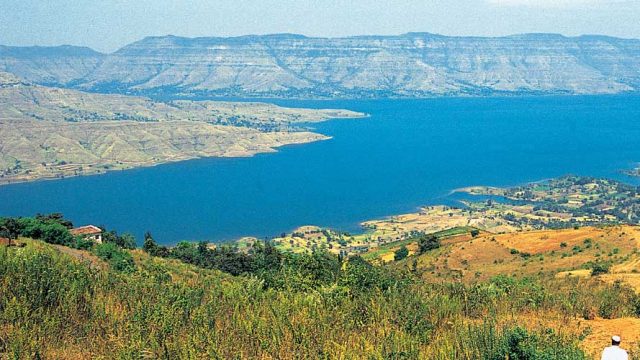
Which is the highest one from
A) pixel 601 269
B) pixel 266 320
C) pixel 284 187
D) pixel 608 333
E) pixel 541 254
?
pixel 266 320

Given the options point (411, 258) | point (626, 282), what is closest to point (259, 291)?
point (626, 282)

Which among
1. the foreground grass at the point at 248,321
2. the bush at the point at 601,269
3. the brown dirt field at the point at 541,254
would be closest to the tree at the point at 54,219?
the brown dirt field at the point at 541,254

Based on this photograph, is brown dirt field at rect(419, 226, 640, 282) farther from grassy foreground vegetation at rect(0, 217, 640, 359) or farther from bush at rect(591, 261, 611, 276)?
grassy foreground vegetation at rect(0, 217, 640, 359)

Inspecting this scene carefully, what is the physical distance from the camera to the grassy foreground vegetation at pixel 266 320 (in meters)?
9.95

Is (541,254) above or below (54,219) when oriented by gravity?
above

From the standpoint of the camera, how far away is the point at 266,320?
11.5 m

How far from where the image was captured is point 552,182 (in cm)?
14275

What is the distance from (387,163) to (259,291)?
542 feet

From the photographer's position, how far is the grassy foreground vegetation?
9.95m

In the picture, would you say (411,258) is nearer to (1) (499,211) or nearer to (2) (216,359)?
(2) (216,359)

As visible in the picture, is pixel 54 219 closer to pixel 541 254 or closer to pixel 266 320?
pixel 541 254

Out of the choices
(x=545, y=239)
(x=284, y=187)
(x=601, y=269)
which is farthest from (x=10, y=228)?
(x=284, y=187)

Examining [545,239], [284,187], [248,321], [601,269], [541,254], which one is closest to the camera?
[248,321]

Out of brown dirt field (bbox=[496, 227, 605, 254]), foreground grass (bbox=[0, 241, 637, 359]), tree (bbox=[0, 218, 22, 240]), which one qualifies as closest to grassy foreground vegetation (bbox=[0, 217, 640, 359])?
foreground grass (bbox=[0, 241, 637, 359])
